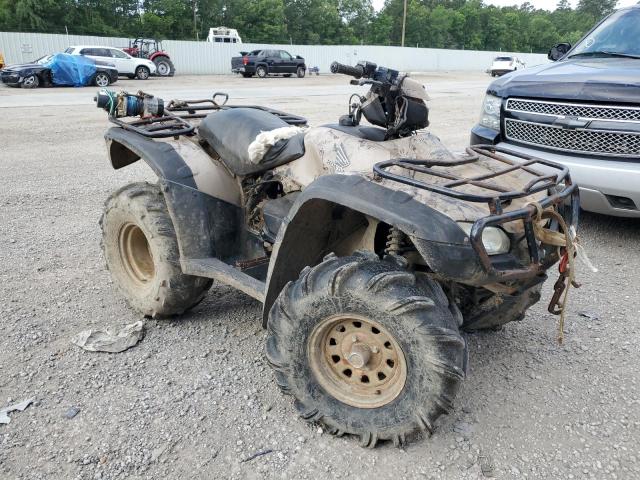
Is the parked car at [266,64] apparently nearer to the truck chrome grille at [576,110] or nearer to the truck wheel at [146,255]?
the truck chrome grille at [576,110]

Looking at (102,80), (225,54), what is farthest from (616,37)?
(225,54)

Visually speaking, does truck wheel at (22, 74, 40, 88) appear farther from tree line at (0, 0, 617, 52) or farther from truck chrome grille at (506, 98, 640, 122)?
tree line at (0, 0, 617, 52)

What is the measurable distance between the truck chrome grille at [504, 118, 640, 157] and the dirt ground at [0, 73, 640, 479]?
0.94 meters

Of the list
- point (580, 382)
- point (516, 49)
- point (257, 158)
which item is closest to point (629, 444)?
point (580, 382)

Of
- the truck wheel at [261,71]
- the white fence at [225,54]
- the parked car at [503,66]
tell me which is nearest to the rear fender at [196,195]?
the white fence at [225,54]

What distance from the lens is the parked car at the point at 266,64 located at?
30.8 m

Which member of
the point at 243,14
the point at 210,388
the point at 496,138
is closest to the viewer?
the point at 210,388

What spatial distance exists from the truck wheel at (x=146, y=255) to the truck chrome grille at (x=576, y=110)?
342 cm

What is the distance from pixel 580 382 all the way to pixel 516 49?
79575 millimetres

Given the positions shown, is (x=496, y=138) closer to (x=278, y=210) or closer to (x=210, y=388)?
(x=278, y=210)

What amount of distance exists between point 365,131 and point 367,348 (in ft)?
3.75

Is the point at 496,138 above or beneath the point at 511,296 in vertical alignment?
above

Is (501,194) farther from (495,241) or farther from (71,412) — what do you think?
(71,412)

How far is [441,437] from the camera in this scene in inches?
104
